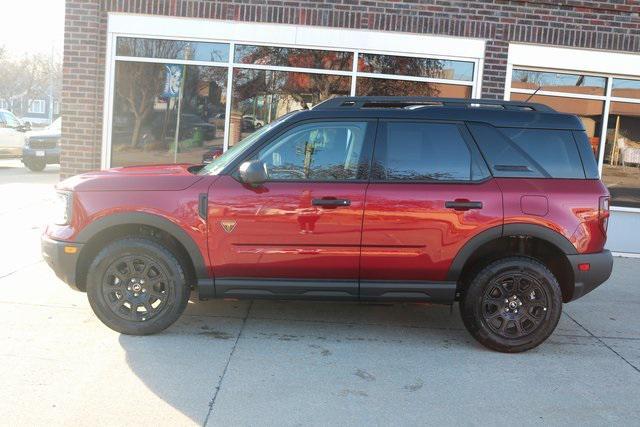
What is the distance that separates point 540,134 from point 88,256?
366 centimetres

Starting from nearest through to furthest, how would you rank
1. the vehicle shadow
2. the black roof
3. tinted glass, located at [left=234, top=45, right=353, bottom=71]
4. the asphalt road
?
the asphalt road → the vehicle shadow → the black roof → tinted glass, located at [left=234, top=45, right=353, bottom=71]

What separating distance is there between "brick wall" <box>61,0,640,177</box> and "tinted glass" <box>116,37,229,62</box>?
331mm

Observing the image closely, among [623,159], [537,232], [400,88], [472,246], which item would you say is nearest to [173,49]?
[400,88]

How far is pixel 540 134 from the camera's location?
4844 mm

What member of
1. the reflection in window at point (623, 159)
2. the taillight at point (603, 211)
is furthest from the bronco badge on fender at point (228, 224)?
the reflection in window at point (623, 159)

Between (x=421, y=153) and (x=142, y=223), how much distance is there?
220 cm

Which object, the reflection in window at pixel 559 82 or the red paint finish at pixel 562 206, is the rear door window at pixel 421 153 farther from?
the reflection in window at pixel 559 82

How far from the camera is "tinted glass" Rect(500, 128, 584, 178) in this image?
4812 mm

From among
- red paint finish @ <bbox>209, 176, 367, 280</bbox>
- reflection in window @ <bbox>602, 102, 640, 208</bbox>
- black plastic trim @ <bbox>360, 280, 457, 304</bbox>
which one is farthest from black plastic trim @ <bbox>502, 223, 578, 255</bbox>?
reflection in window @ <bbox>602, 102, 640, 208</bbox>

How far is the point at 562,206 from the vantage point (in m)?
4.70

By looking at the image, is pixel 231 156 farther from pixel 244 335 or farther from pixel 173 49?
pixel 173 49

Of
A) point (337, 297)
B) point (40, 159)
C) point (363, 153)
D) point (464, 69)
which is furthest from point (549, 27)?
point (40, 159)

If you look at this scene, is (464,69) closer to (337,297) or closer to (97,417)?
(337,297)

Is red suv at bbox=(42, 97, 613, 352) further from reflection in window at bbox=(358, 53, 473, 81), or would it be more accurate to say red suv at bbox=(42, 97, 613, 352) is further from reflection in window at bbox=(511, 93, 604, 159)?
reflection in window at bbox=(511, 93, 604, 159)
